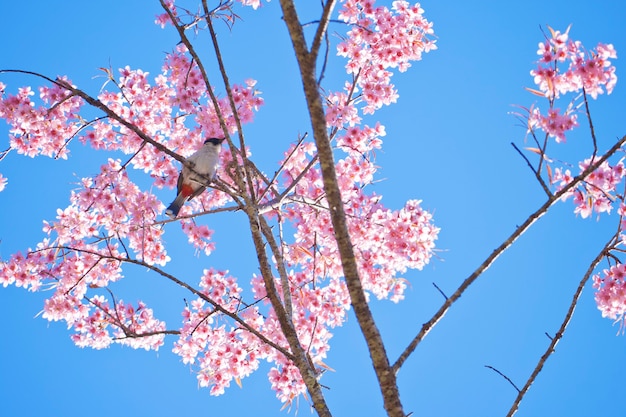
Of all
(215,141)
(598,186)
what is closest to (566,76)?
(598,186)

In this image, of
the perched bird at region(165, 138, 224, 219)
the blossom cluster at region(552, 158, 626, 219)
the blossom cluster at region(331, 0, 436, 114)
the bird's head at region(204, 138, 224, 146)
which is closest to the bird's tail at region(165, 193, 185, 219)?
the perched bird at region(165, 138, 224, 219)

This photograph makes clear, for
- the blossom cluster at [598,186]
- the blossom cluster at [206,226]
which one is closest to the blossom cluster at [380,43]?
the blossom cluster at [206,226]

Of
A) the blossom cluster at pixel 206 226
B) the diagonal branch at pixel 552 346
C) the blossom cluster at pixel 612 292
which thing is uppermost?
the blossom cluster at pixel 206 226

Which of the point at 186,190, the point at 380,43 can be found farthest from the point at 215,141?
the point at 380,43

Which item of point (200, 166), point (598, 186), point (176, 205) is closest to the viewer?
point (598, 186)

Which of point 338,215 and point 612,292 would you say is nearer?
point 338,215

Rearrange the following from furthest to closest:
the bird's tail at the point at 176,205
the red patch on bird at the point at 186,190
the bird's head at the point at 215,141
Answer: the bird's tail at the point at 176,205
the red patch on bird at the point at 186,190
the bird's head at the point at 215,141

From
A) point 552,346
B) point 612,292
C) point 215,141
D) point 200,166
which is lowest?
point 552,346

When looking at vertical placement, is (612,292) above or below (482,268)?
above

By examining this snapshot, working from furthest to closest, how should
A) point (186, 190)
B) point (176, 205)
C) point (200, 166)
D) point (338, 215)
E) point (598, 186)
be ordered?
point (176, 205) → point (186, 190) → point (200, 166) → point (598, 186) → point (338, 215)

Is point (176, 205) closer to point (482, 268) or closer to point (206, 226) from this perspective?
point (206, 226)

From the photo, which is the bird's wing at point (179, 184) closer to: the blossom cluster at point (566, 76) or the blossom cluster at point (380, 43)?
the blossom cluster at point (380, 43)

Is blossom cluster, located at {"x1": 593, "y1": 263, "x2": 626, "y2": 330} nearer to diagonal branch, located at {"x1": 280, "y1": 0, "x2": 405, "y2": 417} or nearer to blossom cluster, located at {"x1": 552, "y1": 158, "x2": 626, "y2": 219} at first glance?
blossom cluster, located at {"x1": 552, "y1": 158, "x2": 626, "y2": 219}

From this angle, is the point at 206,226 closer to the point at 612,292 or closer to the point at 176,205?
the point at 176,205
